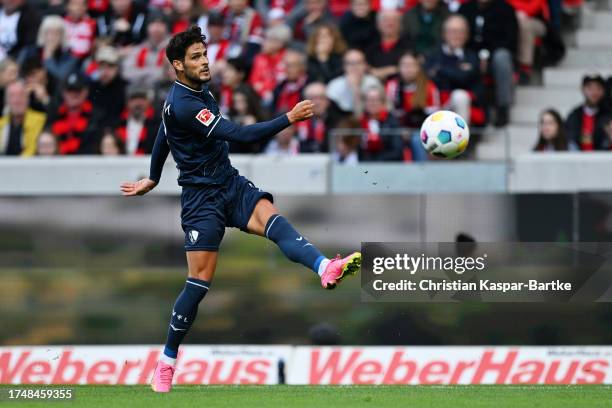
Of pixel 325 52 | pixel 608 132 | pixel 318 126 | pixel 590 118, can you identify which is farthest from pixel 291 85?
pixel 608 132

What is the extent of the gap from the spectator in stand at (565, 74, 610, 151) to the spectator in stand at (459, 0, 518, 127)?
1.09 m

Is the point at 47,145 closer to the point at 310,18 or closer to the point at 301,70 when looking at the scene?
the point at 301,70

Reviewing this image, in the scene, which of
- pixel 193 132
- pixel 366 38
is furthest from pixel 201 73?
pixel 366 38

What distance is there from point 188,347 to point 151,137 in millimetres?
3448

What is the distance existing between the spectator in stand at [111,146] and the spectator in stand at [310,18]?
287 centimetres

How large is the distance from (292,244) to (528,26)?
24.8 ft

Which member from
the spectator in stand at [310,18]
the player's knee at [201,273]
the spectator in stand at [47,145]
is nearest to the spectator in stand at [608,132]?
the spectator in stand at [310,18]

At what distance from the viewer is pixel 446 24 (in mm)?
16281

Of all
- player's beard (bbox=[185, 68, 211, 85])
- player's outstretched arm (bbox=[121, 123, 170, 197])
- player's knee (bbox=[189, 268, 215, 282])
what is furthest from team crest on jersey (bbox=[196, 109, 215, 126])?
player's knee (bbox=[189, 268, 215, 282])

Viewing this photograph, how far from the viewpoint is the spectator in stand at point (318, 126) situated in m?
15.4

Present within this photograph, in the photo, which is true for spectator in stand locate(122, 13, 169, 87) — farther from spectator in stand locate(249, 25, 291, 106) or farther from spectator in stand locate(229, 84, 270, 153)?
spectator in stand locate(229, 84, 270, 153)

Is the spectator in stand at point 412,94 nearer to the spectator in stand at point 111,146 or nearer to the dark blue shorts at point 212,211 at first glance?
the spectator in stand at point 111,146

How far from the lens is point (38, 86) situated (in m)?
17.4

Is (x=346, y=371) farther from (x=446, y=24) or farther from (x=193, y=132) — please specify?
(x=446, y=24)
